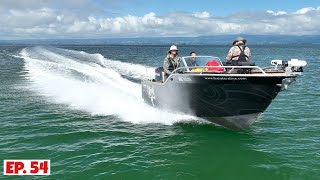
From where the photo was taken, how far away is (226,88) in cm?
1145

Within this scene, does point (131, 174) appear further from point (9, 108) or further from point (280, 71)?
point (9, 108)

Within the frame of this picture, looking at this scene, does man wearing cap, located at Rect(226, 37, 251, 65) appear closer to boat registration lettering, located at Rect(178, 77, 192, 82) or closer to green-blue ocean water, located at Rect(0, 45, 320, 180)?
boat registration lettering, located at Rect(178, 77, 192, 82)

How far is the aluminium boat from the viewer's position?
428 inches

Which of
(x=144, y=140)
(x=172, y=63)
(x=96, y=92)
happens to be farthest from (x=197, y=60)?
(x=96, y=92)

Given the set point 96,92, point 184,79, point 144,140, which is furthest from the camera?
point 96,92

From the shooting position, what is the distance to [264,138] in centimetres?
1164

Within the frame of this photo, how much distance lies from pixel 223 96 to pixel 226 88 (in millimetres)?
368

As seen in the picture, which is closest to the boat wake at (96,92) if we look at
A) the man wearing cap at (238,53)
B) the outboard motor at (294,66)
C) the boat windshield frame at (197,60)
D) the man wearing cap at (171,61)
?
the man wearing cap at (171,61)

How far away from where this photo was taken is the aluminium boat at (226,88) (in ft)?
35.7

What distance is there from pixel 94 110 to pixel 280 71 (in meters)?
7.63

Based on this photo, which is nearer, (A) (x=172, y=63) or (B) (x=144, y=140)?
(B) (x=144, y=140)

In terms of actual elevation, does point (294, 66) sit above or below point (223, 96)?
above

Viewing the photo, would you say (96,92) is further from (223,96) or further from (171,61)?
(223,96)

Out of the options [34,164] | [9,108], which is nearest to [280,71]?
[34,164]
